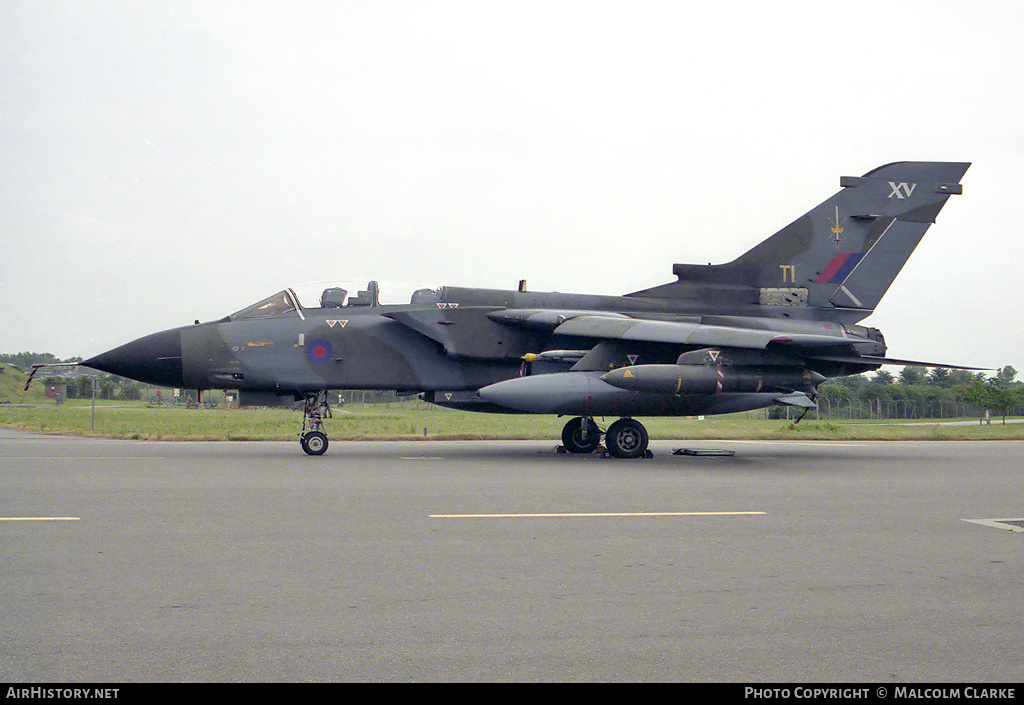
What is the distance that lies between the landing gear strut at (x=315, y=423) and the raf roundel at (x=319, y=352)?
2.11 feet

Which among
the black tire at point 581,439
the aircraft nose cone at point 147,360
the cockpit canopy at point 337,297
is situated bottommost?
the black tire at point 581,439

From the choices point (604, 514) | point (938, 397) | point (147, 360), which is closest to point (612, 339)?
point (604, 514)

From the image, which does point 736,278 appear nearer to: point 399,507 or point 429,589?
point 399,507

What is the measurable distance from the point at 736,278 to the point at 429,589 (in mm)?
13966

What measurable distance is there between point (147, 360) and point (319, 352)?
115 inches

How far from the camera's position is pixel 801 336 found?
14.0m

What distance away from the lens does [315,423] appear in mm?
15234

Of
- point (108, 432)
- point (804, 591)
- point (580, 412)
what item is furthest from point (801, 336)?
point (108, 432)

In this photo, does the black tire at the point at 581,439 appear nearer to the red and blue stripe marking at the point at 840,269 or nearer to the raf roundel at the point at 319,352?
the raf roundel at the point at 319,352

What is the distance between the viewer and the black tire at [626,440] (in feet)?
49.0

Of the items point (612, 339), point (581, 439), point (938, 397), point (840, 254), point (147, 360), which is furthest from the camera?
point (938, 397)

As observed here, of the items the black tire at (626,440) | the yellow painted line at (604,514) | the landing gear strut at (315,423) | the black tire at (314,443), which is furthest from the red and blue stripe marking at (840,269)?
the yellow painted line at (604,514)

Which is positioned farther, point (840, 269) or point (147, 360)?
point (840, 269)

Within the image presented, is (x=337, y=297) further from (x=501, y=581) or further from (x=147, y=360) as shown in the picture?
(x=501, y=581)
